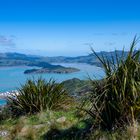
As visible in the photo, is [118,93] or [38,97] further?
[38,97]

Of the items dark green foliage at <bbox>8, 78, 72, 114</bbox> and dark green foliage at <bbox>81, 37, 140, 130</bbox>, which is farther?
dark green foliage at <bbox>8, 78, 72, 114</bbox>

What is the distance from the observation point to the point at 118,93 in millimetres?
9148

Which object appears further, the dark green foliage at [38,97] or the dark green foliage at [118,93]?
the dark green foliage at [38,97]

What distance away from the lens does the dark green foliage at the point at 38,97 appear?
1515cm

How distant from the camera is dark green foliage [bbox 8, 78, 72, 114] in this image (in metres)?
15.2

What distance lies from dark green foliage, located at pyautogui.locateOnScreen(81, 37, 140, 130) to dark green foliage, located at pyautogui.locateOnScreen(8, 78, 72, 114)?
5777 mm

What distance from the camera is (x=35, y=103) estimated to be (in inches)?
595

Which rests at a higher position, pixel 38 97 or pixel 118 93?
pixel 118 93

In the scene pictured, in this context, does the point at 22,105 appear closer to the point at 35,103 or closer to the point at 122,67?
the point at 35,103

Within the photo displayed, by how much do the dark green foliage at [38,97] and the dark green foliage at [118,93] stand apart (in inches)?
227

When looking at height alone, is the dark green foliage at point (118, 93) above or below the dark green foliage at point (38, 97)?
above

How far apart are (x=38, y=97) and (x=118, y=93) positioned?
6.59 metres

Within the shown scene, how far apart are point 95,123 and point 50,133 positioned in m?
1.97

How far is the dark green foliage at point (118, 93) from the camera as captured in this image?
9.06 metres
